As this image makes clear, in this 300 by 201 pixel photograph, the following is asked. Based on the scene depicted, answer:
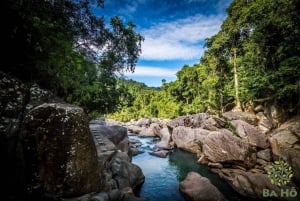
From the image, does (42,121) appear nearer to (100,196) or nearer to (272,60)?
(100,196)

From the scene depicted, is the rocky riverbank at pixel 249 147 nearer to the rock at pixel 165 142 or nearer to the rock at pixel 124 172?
the rock at pixel 165 142

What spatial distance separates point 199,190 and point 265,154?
24.0 feet

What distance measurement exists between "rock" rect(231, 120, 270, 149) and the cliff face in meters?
13.6

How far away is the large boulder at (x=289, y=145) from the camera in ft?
39.7

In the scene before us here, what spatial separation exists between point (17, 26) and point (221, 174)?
46.6 ft

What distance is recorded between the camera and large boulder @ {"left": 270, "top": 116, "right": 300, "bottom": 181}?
39.7ft

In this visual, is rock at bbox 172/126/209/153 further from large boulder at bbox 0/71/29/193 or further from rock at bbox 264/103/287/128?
large boulder at bbox 0/71/29/193

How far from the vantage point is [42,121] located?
18.5 feet

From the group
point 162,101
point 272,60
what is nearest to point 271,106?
point 272,60

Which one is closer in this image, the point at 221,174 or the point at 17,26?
the point at 17,26

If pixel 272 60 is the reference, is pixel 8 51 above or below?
below

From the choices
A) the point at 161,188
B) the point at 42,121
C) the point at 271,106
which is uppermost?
the point at 271,106

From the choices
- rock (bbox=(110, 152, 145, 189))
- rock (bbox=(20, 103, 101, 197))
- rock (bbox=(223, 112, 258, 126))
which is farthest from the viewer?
rock (bbox=(223, 112, 258, 126))

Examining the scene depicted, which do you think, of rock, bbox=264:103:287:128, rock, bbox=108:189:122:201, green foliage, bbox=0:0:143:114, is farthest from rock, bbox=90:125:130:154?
rock, bbox=264:103:287:128
